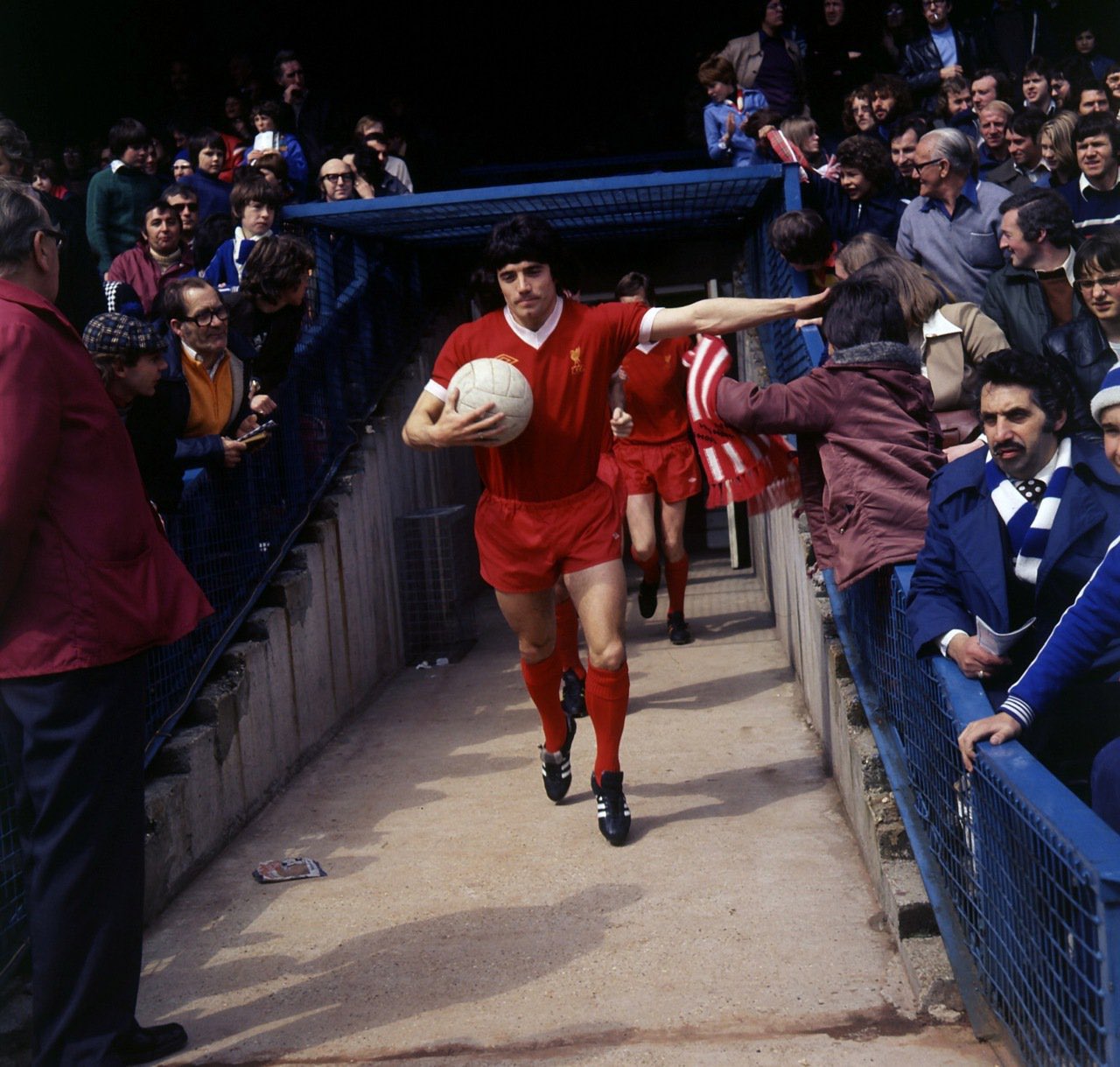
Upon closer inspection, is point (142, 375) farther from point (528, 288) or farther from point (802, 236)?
point (802, 236)

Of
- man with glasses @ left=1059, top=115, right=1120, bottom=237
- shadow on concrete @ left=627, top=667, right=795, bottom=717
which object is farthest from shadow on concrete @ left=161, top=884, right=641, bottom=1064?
man with glasses @ left=1059, top=115, right=1120, bottom=237

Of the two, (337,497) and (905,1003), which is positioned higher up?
(337,497)

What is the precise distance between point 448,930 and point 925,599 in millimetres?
2002

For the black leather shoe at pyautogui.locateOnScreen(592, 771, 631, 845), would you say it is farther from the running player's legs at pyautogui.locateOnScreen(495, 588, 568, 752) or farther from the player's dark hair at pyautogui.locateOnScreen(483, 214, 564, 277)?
the player's dark hair at pyautogui.locateOnScreen(483, 214, 564, 277)

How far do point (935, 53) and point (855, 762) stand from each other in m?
7.92

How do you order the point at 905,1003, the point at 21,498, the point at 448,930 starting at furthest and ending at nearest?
the point at 448,930 → the point at 905,1003 → the point at 21,498

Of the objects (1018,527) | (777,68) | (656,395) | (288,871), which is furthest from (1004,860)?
(777,68)

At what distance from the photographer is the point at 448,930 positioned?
14.6 ft

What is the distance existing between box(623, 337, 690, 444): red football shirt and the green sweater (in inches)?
131

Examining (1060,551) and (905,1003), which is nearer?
(1060,551)

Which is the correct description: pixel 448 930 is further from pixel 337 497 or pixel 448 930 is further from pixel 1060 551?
pixel 337 497

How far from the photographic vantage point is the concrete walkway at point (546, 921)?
3.62 m

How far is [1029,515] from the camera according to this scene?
11.5 feet

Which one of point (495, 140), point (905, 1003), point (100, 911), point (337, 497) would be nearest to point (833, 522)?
point (905, 1003)
